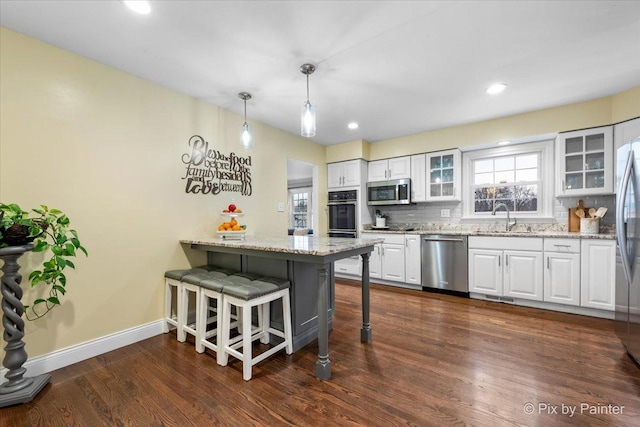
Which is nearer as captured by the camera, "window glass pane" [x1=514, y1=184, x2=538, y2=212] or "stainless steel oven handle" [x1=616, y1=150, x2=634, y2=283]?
"stainless steel oven handle" [x1=616, y1=150, x2=634, y2=283]

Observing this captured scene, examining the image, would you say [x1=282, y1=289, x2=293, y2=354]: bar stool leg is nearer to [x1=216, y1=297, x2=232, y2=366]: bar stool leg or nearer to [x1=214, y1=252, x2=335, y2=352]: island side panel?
[x1=214, y1=252, x2=335, y2=352]: island side panel

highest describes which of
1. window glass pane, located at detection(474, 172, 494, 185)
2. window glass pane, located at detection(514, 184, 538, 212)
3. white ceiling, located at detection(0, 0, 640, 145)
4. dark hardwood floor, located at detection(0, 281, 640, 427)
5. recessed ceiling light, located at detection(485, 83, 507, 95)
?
white ceiling, located at detection(0, 0, 640, 145)

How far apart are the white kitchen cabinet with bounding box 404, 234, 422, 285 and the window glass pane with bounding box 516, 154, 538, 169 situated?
5.64 feet

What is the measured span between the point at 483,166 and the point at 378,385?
141 inches

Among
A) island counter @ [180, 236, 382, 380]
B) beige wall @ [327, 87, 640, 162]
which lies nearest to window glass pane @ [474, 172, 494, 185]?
beige wall @ [327, 87, 640, 162]

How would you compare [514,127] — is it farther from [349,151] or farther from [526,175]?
[349,151]

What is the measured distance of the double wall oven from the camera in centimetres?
454

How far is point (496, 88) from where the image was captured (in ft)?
8.91

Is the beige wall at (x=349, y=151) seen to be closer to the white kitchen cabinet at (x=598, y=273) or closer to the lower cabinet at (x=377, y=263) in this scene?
the lower cabinet at (x=377, y=263)

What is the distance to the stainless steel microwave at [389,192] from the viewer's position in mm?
4262

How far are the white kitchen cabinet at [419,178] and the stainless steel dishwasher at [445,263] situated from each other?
0.72 metres

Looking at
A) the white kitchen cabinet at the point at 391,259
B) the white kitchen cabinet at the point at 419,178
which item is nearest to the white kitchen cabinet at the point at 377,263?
the white kitchen cabinet at the point at 391,259

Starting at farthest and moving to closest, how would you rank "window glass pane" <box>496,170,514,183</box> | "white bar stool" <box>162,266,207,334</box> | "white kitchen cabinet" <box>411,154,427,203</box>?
"white kitchen cabinet" <box>411,154,427,203</box> < "window glass pane" <box>496,170,514,183</box> < "white bar stool" <box>162,266,207,334</box>

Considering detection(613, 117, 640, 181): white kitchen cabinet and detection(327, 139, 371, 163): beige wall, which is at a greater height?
detection(327, 139, 371, 163): beige wall
